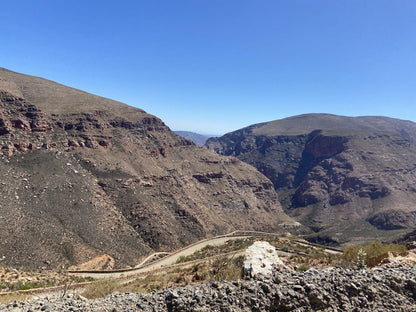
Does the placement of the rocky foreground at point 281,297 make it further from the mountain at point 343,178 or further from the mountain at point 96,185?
the mountain at point 343,178

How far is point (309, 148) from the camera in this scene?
6142 inches

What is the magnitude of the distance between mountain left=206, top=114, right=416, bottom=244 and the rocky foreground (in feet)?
234

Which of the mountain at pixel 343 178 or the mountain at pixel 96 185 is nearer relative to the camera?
the mountain at pixel 96 185

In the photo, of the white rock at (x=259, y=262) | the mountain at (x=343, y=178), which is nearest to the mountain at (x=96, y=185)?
the mountain at (x=343, y=178)

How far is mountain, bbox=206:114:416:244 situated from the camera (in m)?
85.2

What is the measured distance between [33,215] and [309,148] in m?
149

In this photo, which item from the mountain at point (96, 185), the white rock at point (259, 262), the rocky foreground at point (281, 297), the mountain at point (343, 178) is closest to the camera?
the rocky foreground at point (281, 297)

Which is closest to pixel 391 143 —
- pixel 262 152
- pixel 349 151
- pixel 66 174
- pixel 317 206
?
pixel 349 151

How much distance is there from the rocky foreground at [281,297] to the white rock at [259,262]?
1.21 metres

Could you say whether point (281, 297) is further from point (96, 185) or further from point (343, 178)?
point (343, 178)

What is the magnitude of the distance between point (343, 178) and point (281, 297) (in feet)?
423

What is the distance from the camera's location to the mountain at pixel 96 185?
116ft

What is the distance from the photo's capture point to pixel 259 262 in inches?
407

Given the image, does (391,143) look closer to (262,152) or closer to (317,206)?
(317,206)
